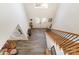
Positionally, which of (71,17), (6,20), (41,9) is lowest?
(6,20)

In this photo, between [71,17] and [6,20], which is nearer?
[6,20]

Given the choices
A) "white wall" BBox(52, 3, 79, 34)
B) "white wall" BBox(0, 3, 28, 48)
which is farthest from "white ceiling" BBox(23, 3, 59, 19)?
"white wall" BBox(0, 3, 28, 48)

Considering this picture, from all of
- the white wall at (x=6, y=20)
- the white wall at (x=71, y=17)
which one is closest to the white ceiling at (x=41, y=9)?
the white wall at (x=71, y=17)

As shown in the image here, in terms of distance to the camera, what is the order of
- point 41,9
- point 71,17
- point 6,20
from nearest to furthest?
1. point 6,20
2. point 71,17
3. point 41,9

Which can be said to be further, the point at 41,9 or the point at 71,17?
the point at 41,9

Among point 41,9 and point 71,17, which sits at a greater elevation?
point 41,9

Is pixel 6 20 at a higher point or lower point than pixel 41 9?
lower

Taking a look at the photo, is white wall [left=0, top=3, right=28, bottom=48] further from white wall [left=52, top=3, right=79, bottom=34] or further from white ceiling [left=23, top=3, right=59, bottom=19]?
white ceiling [left=23, top=3, right=59, bottom=19]

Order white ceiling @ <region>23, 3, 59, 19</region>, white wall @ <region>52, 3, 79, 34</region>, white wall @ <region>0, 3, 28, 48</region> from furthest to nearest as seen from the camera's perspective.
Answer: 1. white ceiling @ <region>23, 3, 59, 19</region>
2. white wall @ <region>52, 3, 79, 34</region>
3. white wall @ <region>0, 3, 28, 48</region>

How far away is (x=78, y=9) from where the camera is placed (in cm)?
211

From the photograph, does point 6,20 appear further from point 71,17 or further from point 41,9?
point 41,9

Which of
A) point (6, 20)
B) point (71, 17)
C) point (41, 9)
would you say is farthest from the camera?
point (41, 9)

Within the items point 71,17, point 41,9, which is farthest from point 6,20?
point 41,9
